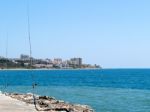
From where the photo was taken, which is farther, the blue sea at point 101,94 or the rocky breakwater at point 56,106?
the blue sea at point 101,94

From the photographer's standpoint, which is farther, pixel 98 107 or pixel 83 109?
pixel 98 107

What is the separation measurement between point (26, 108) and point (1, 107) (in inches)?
64.6

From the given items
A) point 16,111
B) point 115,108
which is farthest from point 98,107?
point 16,111

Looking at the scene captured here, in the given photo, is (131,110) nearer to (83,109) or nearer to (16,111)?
(83,109)

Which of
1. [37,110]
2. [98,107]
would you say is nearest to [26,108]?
[37,110]

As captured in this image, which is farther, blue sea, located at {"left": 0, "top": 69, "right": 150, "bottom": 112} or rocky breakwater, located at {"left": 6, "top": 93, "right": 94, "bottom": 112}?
blue sea, located at {"left": 0, "top": 69, "right": 150, "bottom": 112}

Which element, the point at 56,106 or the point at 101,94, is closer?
the point at 56,106

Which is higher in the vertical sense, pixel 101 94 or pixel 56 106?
pixel 56 106

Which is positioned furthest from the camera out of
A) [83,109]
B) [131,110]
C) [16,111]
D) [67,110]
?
[131,110]

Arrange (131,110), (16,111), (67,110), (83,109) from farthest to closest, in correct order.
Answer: (131,110) → (83,109) → (67,110) → (16,111)

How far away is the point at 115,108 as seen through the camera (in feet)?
133

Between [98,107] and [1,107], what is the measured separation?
1295 centimetres

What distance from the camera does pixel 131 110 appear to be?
39.6 m

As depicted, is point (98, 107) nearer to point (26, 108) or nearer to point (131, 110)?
point (131, 110)
